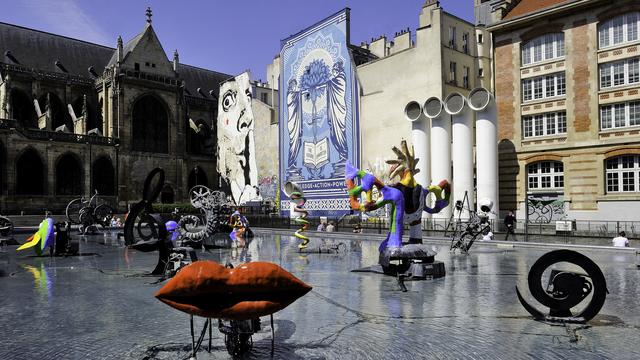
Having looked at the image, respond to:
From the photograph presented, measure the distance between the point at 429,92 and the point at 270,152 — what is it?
22.5 m

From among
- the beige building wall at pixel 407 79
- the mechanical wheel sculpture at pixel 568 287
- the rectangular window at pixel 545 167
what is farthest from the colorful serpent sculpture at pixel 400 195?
the beige building wall at pixel 407 79

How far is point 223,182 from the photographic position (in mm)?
68812

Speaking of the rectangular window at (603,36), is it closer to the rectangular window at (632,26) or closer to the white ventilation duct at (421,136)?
the rectangular window at (632,26)

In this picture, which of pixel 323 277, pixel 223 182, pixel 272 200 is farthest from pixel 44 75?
pixel 323 277

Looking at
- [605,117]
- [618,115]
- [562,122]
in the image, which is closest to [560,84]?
[562,122]

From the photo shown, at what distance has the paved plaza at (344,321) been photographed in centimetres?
662

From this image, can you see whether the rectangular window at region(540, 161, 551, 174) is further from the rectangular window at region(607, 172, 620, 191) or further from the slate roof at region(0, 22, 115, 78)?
the slate roof at region(0, 22, 115, 78)

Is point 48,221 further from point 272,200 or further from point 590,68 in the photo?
point 272,200

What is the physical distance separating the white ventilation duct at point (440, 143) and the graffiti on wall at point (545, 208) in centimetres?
549

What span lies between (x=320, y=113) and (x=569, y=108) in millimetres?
22045

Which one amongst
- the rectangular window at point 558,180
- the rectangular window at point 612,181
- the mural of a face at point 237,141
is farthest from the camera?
the mural of a face at point 237,141

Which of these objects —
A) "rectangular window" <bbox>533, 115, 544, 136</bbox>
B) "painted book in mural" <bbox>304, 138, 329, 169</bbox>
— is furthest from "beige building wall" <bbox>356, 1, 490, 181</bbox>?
"rectangular window" <bbox>533, 115, 544, 136</bbox>

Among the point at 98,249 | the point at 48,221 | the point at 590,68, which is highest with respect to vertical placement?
the point at 590,68

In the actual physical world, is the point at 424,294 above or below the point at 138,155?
below
